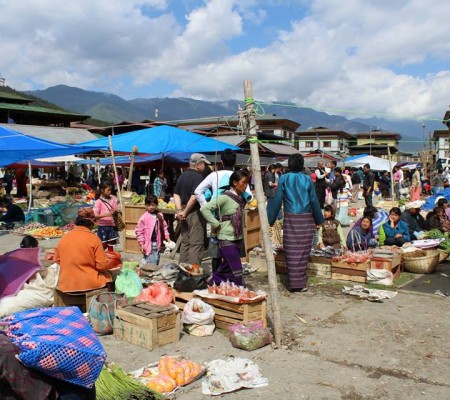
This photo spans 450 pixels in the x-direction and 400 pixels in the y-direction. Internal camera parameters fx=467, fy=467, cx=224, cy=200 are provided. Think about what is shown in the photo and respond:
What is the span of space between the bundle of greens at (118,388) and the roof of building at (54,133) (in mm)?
11591

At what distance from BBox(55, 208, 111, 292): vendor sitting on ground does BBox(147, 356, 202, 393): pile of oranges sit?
1.83 m

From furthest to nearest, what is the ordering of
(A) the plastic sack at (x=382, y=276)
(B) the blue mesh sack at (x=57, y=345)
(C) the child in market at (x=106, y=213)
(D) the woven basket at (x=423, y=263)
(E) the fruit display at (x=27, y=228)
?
(E) the fruit display at (x=27, y=228)
(C) the child in market at (x=106, y=213)
(D) the woven basket at (x=423, y=263)
(A) the plastic sack at (x=382, y=276)
(B) the blue mesh sack at (x=57, y=345)

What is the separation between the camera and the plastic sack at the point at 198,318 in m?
5.26

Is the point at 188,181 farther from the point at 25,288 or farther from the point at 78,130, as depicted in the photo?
the point at 78,130

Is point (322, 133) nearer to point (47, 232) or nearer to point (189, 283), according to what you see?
point (47, 232)

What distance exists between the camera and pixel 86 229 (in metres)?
5.68

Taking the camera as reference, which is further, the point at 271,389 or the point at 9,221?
the point at 9,221

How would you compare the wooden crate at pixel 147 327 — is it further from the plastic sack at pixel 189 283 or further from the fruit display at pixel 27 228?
the fruit display at pixel 27 228

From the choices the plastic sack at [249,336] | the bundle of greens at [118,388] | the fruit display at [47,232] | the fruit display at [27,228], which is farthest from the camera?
the fruit display at [27,228]

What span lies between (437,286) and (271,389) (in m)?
4.38

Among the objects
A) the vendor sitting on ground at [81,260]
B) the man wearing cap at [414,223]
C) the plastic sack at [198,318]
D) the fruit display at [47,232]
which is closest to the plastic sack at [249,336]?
the plastic sack at [198,318]

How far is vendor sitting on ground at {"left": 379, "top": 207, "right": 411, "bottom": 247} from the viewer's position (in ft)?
29.6

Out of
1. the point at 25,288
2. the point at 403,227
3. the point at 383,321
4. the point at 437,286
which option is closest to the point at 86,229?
the point at 25,288

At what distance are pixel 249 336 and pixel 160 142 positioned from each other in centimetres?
686
